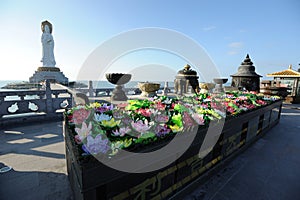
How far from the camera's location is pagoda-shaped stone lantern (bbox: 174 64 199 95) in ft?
42.5

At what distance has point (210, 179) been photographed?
99.7 inches

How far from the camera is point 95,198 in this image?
50.9 inches

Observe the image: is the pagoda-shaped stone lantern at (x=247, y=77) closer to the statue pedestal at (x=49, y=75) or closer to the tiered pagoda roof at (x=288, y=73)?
the tiered pagoda roof at (x=288, y=73)

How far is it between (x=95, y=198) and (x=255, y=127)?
14.2 feet

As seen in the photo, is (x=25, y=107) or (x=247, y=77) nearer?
(x=25, y=107)

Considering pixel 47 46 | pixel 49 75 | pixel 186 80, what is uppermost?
pixel 47 46

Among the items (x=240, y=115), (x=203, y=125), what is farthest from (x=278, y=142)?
(x=203, y=125)

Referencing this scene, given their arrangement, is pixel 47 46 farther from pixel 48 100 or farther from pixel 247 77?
pixel 247 77

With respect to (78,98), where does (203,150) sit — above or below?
below

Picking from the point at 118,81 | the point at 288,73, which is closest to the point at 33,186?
the point at 118,81

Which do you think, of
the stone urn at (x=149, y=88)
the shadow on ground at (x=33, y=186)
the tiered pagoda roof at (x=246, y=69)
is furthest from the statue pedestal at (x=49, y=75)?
the tiered pagoda roof at (x=246, y=69)

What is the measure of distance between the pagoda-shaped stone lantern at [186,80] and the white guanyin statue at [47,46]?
21.4m

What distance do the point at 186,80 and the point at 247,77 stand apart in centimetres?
470

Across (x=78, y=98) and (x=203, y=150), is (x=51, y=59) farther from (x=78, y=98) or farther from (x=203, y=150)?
(x=203, y=150)
